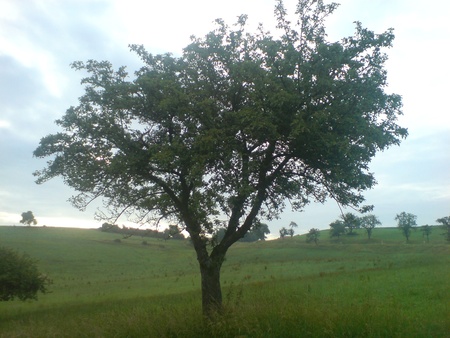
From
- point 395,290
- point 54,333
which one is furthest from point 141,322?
point 395,290

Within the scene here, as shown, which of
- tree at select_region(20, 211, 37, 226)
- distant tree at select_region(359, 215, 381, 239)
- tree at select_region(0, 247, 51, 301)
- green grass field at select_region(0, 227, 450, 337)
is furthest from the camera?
tree at select_region(20, 211, 37, 226)

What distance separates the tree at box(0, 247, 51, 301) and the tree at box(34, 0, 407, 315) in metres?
13.8

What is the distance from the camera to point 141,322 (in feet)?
35.3

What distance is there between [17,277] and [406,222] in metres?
101

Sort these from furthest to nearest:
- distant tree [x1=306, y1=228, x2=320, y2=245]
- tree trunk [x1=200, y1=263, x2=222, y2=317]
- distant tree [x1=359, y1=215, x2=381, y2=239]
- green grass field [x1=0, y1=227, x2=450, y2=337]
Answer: distant tree [x1=306, y1=228, x2=320, y2=245], distant tree [x1=359, y1=215, x2=381, y2=239], tree trunk [x1=200, y1=263, x2=222, y2=317], green grass field [x1=0, y1=227, x2=450, y2=337]

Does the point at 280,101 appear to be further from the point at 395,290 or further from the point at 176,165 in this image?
the point at 395,290

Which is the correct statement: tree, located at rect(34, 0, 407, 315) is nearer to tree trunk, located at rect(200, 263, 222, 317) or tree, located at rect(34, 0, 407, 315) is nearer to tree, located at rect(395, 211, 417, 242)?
tree trunk, located at rect(200, 263, 222, 317)

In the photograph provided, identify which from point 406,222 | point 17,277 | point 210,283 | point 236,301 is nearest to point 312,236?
point 406,222

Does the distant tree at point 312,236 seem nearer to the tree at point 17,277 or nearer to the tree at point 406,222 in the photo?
the tree at point 406,222

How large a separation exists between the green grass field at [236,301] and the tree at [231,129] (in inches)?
83.4

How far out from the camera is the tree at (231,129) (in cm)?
1268

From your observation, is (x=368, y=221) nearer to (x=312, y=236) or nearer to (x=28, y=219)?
(x=312, y=236)

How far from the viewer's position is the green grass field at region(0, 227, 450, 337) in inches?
390

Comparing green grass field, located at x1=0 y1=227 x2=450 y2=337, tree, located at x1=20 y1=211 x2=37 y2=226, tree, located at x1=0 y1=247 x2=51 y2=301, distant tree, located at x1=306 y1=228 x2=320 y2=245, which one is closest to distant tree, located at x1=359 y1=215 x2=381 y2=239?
green grass field, located at x1=0 y1=227 x2=450 y2=337
